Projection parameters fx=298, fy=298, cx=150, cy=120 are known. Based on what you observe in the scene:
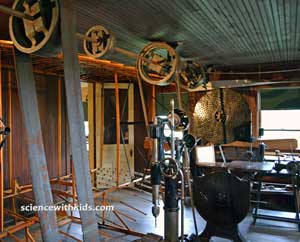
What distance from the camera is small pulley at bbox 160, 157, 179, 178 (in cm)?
272

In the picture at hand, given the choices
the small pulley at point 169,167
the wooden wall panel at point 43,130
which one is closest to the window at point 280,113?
the small pulley at point 169,167

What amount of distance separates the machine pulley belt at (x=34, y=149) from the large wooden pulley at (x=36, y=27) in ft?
0.31

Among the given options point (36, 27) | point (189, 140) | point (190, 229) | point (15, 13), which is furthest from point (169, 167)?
point (15, 13)

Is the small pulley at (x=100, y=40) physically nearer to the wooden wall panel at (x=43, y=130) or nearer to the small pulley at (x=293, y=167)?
the wooden wall panel at (x=43, y=130)

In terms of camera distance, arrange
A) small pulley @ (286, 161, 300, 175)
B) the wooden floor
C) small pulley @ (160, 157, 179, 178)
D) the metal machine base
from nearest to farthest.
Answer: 1. small pulley @ (160, 157, 179, 178)
2. the metal machine base
3. the wooden floor
4. small pulley @ (286, 161, 300, 175)

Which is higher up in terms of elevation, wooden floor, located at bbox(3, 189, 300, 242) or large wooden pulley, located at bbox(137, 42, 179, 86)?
large wooden pulley, located at bbox(137, 42, 179, 86)

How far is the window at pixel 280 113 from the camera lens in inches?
206

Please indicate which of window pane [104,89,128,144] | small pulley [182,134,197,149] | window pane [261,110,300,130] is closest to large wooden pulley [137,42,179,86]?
small pulley [182,134,197,149]

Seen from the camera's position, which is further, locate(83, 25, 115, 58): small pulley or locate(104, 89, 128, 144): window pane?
locate(104, 89, 128, 144): window pane

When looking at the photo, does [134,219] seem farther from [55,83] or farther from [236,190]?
[55,83]

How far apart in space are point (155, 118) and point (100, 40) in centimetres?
111

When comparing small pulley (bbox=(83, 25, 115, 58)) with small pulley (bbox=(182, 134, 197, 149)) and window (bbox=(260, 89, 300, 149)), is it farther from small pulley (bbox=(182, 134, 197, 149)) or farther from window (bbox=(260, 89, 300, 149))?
window (bbox=(260, 89, 300, 149))

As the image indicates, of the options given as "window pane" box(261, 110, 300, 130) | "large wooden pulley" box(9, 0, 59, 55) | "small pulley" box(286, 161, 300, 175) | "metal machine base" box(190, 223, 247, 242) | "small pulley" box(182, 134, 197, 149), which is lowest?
"metal machine base" box(190, 223, 247, 242)

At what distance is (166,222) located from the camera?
2.91 m
